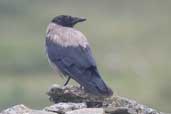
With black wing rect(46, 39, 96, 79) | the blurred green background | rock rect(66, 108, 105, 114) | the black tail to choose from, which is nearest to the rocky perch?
rock rect(66, 108, 105, 114)

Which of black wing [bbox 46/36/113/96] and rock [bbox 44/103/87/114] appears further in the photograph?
black wing [bbox 46/36/113/96]

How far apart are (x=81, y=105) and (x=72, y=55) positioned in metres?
1.91

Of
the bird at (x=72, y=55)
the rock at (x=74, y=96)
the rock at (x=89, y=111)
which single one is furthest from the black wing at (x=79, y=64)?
the rock at (x=89, y=111)

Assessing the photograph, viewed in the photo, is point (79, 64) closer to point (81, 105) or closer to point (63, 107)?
point (81, 105)

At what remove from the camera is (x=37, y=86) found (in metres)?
29.7

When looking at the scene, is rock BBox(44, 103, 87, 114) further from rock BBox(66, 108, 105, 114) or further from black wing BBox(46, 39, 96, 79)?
black wing BBox(46, 39, 96, 79)

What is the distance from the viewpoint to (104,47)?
35.8 metres

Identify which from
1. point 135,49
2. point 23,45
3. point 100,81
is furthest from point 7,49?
point 100,81

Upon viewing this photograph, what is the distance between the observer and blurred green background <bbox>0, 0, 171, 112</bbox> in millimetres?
29359

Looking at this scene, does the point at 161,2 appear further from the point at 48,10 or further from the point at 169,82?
the point at 169,82

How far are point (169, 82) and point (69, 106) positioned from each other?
15676mm

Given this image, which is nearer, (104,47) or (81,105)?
(81,105)

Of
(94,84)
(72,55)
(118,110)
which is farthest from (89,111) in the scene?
(72,55)

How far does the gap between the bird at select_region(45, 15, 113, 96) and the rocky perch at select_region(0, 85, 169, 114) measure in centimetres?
20
